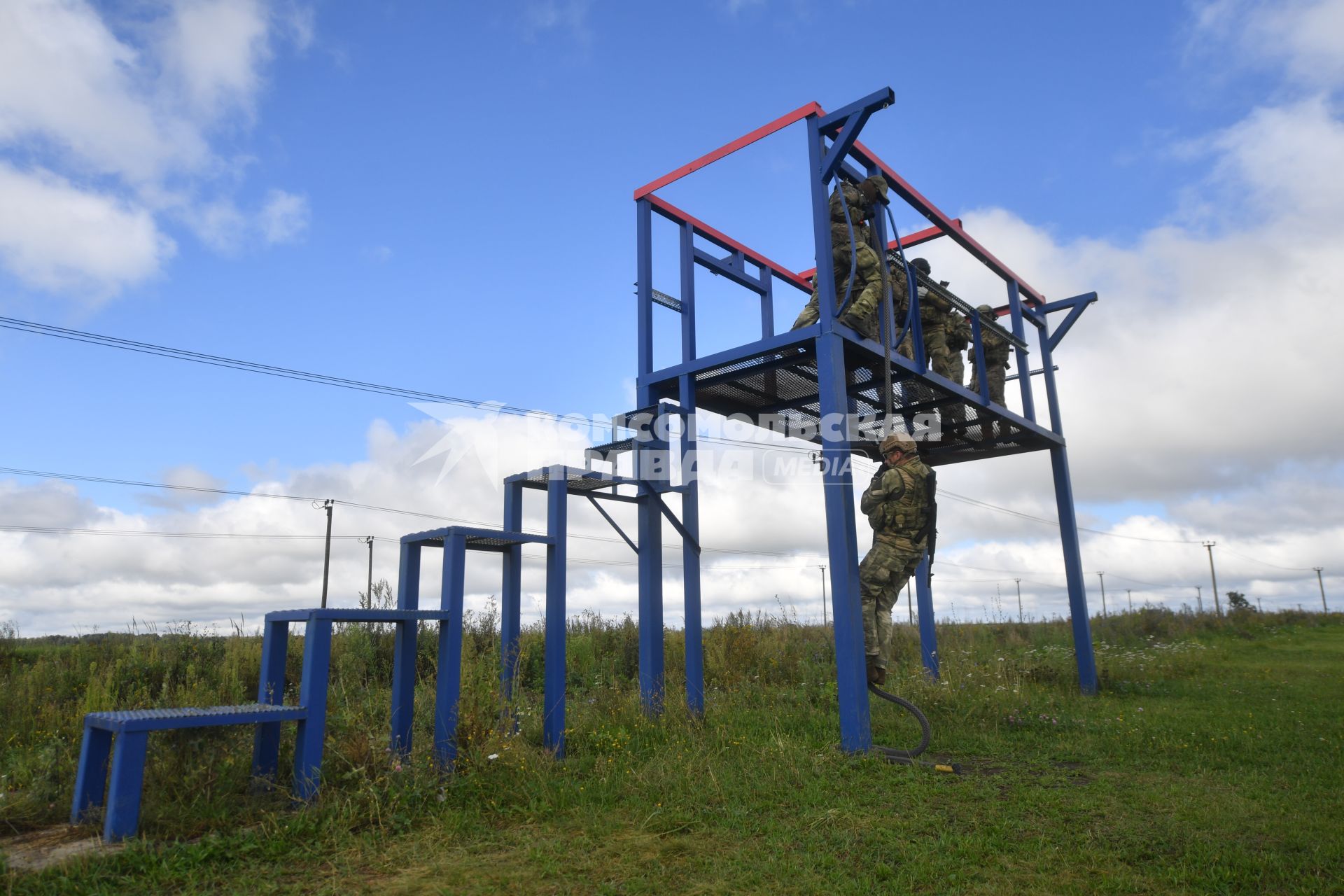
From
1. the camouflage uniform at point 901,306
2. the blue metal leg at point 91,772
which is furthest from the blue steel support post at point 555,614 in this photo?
the camouflage uniform at point 901,306

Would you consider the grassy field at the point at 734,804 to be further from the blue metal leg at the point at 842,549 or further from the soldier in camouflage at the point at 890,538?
the soldier in camouflage at the point at 890,538

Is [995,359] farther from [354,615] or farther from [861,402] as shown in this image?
[354,615]

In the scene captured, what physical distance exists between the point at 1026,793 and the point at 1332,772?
2616 mm

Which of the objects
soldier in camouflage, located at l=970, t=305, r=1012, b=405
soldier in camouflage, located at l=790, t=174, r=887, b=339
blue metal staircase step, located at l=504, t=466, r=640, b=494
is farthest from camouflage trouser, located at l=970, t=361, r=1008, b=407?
blue metal staircase step, located at l=504, t=466, r=640, b=494

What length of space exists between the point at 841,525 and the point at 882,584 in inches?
32.6

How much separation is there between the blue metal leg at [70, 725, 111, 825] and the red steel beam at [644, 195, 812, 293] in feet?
23.1

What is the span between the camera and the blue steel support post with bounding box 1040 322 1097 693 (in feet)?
38.4

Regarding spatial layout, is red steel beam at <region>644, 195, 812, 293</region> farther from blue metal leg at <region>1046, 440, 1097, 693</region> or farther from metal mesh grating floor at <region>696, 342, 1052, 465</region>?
blue metal leg at <region>1046, 440, 1097, 693</region>

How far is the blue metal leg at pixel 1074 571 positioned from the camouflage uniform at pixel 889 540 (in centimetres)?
523

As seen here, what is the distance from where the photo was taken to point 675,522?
8305 millimetres

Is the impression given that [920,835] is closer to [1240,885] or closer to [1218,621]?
[1240,885]

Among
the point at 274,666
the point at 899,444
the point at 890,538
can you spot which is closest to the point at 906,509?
the point at 890,538

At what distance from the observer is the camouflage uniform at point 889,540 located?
7723mm

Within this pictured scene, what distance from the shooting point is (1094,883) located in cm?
409
